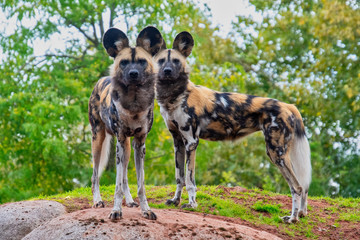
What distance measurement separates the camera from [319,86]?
14.3m

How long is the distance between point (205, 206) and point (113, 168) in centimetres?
573

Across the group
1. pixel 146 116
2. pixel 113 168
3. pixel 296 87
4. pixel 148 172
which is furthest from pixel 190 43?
pixel 296 87

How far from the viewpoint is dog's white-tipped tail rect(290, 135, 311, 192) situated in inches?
270

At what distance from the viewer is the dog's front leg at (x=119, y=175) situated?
4.64 meters

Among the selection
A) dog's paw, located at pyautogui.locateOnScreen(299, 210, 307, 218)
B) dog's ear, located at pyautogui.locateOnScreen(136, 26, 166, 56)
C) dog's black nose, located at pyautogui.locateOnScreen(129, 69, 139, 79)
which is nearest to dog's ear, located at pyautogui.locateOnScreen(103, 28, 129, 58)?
dog's ear, located at pyautogui.locateOnScreen(136, 26, 166, 56)

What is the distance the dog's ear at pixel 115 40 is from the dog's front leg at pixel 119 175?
0.99 m

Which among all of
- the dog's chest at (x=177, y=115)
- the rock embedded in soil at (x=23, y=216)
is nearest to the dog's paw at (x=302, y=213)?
the dog's chest at (x=177, y=115)

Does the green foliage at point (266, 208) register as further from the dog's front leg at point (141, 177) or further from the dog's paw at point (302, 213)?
the dog's front leg at point (141, 177)

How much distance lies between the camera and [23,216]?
19.2ft

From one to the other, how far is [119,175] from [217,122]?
2.61 meters

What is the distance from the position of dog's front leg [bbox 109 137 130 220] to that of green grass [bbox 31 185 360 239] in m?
1.87

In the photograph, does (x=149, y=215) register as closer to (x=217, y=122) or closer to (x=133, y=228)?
(x=133, y=228)

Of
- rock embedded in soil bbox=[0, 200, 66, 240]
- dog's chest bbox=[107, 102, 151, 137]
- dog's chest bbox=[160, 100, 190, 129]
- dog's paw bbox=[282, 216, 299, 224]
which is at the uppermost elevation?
dog's chest bbox=[160, 100, 190, 129]

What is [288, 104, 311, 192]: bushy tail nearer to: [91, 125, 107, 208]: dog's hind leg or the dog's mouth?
the dog's mouth
